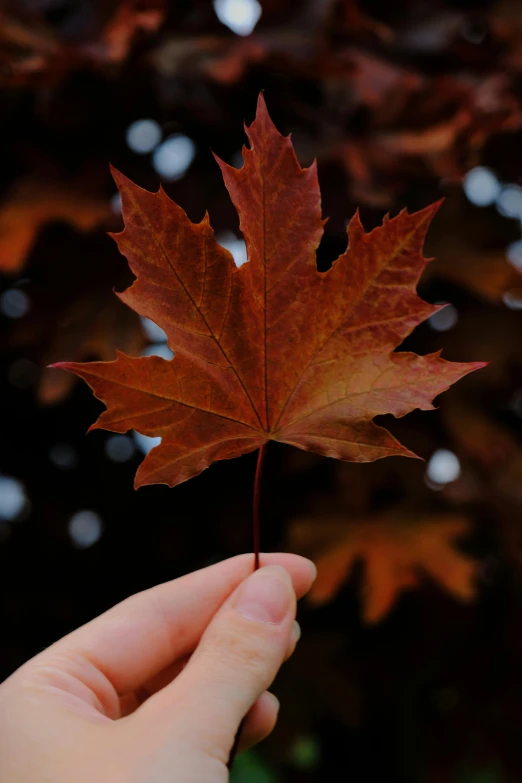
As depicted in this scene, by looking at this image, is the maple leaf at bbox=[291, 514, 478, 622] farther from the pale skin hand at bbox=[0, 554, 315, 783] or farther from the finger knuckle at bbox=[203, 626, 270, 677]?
the finger knuckle at bbox=[203, 626, 270, 677]

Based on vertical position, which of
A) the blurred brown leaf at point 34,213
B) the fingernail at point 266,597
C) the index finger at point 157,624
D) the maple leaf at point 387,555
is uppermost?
the blurred brown leaf at point 34,213

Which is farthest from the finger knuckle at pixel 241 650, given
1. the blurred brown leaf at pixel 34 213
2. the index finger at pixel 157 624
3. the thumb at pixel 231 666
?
the blurred brown leaf at pixel 34 213

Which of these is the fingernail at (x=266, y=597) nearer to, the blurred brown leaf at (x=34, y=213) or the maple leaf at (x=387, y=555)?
the maple leaf at (x=387, y=555)

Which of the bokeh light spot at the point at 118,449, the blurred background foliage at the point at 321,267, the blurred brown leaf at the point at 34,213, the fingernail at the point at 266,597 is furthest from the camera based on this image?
the bokeh light spot at the point at 118,449

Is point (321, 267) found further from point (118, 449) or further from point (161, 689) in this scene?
point (161, 689)

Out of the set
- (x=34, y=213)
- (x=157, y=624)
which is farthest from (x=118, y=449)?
(x=157, y=624)

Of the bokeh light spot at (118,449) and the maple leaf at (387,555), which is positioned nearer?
the maple leaf at (387,555)

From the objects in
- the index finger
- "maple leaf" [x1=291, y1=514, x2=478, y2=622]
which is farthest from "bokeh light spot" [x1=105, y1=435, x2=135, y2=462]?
the index finger

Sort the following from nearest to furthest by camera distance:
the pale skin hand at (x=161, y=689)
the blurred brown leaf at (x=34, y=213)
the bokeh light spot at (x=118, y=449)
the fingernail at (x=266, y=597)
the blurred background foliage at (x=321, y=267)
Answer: the pale skin hand at (x=161, y=689)
the fingernail at (x=266, y=597)
the blurred brown leaf at (x=34, y=213)
the blurred background foliage at (x=321, y=267)
the bokeh light spot at (x=118, y=449)
